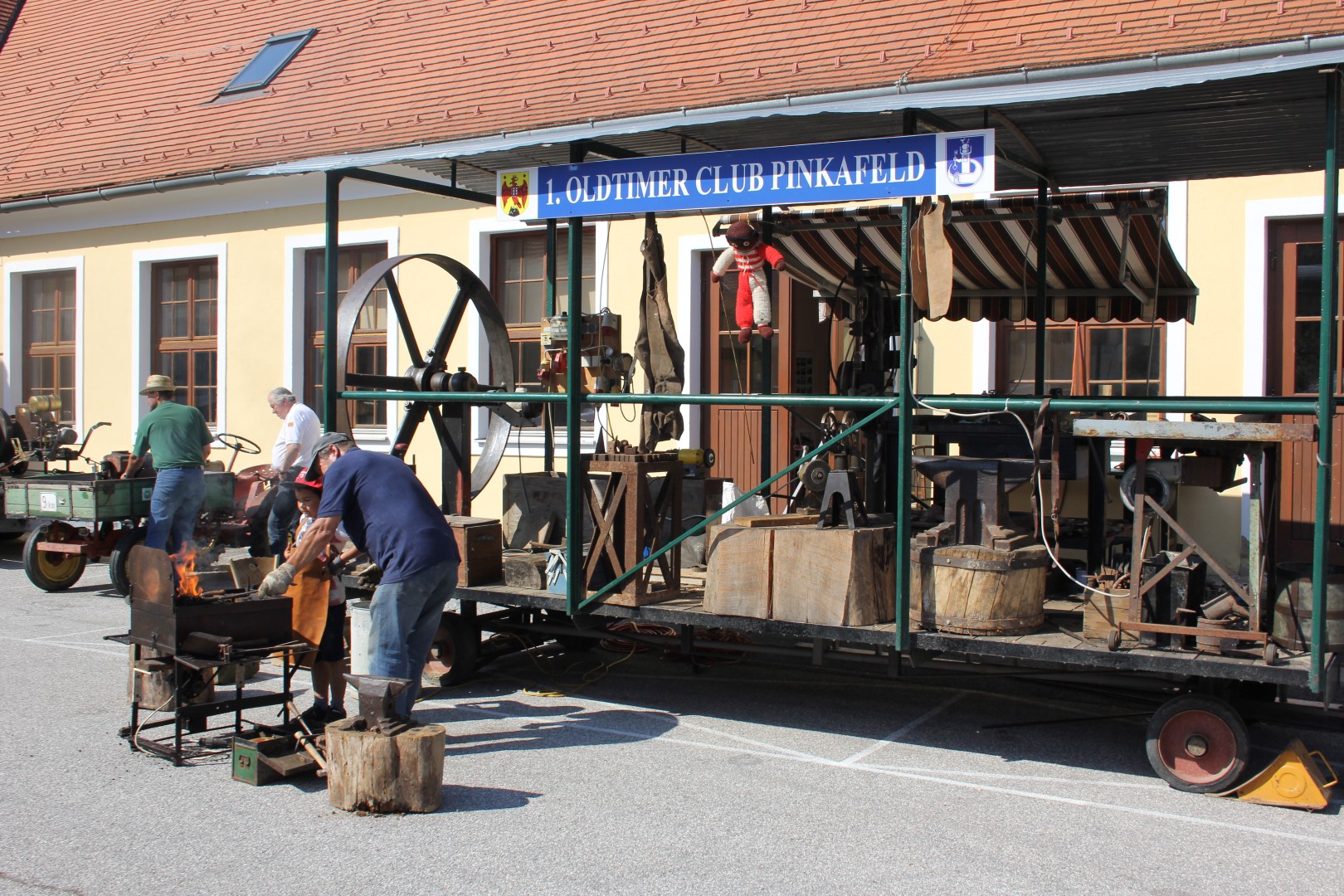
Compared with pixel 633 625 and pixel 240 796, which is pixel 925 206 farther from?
pixel 240 796

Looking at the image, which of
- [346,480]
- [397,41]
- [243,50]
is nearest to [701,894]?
[346,480]

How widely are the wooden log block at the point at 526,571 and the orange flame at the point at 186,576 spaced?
176cm

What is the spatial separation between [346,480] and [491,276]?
8.08 metres

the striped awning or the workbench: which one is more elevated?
the striped awning

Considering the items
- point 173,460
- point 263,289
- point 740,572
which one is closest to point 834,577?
point 740,572

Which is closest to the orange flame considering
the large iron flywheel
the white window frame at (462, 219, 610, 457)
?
the large iron flywheel

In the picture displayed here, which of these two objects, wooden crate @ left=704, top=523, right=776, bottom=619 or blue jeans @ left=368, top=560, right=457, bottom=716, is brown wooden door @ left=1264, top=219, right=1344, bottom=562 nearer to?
wooden crate @ left=704, top=523, right=776, bottom=619

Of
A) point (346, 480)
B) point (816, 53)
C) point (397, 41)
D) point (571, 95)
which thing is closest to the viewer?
point (346, 480)

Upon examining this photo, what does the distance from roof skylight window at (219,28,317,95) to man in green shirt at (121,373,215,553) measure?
22.9ft

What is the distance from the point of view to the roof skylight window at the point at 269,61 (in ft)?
51.3

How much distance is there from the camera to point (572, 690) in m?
7.38

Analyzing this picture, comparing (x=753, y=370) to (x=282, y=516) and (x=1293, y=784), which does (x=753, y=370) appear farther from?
(x=1293, y=784)

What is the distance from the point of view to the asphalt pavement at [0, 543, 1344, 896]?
444 centimetres

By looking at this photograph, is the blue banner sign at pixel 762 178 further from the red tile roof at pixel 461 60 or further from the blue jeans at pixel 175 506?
the blue jeans at pixel 175 506
